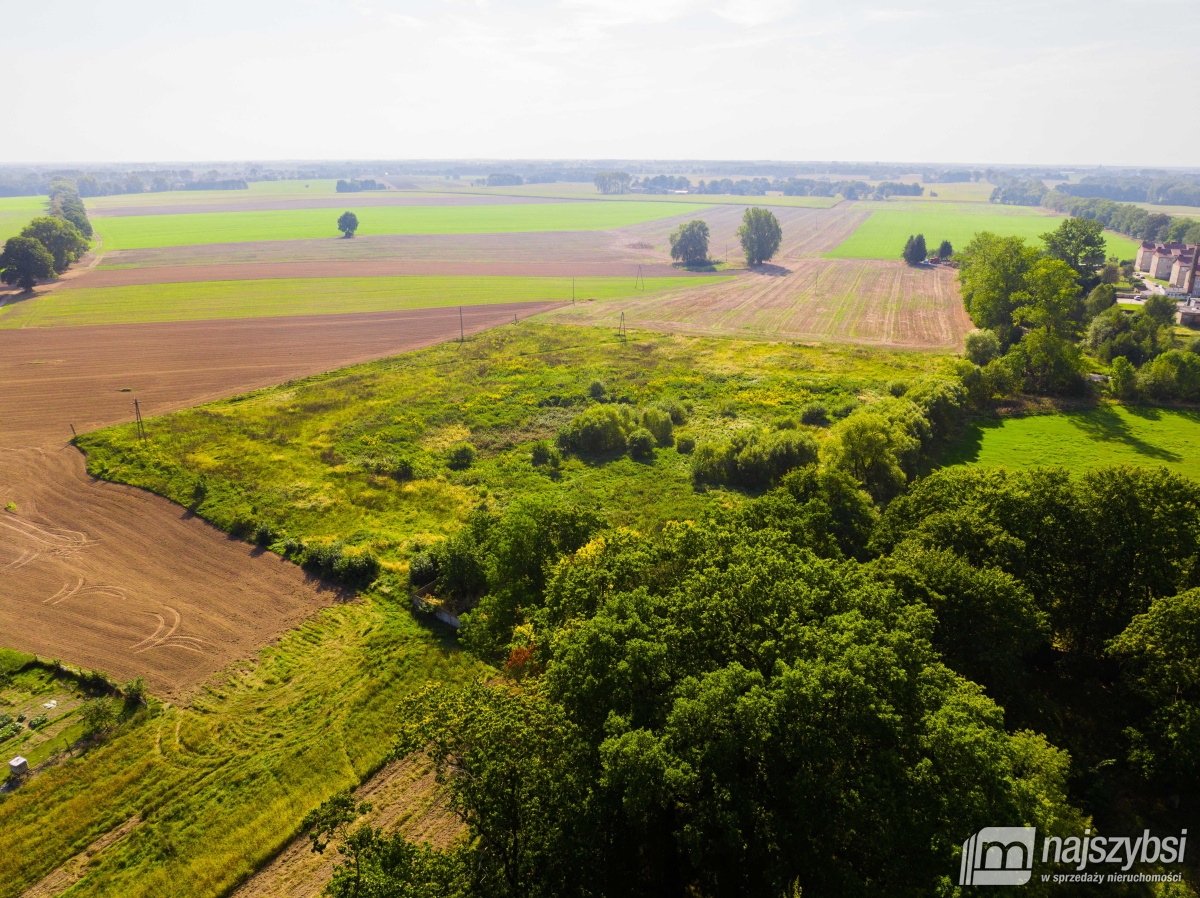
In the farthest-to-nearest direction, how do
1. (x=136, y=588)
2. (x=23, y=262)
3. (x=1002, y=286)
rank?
(x=23, y=262) < (x=1002, y=286) < (x=136, y=588)

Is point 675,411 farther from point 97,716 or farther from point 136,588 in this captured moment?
point 97,716

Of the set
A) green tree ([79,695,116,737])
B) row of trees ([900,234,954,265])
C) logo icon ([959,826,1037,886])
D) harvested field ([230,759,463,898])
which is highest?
row of trees ([900,234,954,265])

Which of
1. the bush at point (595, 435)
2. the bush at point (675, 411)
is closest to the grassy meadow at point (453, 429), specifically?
the bush at point (675, 411)

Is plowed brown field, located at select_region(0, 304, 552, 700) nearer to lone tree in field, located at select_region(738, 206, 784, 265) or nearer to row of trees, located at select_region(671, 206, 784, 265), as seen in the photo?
row of trees, located at select_region(671, 206, 784, 265)

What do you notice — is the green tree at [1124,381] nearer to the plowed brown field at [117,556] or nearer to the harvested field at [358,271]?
the plowed brown field at [117,556]

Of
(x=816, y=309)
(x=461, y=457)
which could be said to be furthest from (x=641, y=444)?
(x=816, y=309)

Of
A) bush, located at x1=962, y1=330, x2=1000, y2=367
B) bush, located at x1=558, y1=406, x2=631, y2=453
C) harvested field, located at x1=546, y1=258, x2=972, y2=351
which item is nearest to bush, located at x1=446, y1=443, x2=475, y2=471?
bush, located at x1=558, y1=406, x2=631, y2=453

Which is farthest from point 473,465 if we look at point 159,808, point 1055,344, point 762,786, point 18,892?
point 1055,344
